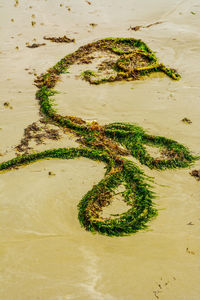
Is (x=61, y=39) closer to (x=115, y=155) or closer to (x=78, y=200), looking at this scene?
(x=115, y=155)

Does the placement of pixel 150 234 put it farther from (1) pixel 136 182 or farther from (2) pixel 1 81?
(2) pixel 1 81

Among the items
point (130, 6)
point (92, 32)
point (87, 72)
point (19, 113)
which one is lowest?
point (19, 113)

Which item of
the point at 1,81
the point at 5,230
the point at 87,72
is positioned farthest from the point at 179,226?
the point at 1,81

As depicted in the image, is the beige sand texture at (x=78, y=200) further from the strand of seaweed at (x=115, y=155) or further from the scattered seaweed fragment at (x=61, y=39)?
the scattered seaweed fragment at (x=61, y=39)

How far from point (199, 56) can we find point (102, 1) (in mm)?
6598

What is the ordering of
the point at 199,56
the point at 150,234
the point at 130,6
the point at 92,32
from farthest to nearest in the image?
the point at 130,6 → the point at 92,32 → the point at 199,56 → the point at 150,234

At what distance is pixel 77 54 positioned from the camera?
7.86 metres

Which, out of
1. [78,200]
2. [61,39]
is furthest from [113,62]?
[78,200]

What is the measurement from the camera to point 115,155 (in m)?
4.38

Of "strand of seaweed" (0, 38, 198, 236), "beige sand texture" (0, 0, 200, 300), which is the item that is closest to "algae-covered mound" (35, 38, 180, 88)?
"strand of seaweed" (0, 38, 198, 236)

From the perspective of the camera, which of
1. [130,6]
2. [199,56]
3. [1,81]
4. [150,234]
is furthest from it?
[130,6]

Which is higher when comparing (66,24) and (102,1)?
(102,1)

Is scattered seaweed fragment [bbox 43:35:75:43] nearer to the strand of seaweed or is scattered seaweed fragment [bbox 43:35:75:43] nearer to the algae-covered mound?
the algae-covered mound

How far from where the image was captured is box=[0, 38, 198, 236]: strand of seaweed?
338cm
